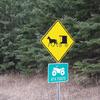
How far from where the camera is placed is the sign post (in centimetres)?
962

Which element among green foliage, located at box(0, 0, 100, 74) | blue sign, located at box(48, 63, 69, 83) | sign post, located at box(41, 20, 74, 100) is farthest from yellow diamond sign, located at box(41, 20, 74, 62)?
green foliage, located at box(0, 0, 100, 74)

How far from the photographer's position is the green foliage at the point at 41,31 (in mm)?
15719

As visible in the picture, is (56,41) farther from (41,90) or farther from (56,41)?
(41,90)

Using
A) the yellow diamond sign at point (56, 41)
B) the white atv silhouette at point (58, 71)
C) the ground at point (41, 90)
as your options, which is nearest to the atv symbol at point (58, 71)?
the white atv silhouette at point (58, 71)

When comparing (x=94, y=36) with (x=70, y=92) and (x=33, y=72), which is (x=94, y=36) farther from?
(x=33, y=72)

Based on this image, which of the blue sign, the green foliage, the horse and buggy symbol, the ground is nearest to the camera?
the blue sign

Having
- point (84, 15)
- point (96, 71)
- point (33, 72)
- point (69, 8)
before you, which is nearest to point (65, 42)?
point (96, 71)

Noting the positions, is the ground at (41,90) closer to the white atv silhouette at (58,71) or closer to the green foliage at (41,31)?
the green foliage at (41,31)

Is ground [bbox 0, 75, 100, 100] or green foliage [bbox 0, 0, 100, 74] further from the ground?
green foliage [bbox 0, 0, 100, 74]

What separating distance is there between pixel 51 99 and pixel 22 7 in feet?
40.3

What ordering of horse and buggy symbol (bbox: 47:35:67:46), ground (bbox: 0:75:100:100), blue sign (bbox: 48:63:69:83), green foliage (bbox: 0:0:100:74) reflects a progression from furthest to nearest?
1. green foliage (bbox: 0:0:100:74)
2. ground (bbox: 0:75:100:100)
3. horse and buggy symbol (bbox: 47:35:67:46)
4. blue sign (bbox: 48:63:69:83)

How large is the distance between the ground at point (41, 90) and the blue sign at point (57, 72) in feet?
12.5

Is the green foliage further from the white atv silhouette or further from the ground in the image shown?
the white atv silhouette

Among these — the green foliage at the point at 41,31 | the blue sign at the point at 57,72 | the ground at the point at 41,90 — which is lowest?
the ground at the point at 41,90
